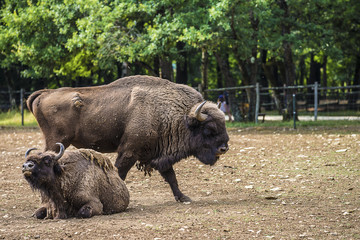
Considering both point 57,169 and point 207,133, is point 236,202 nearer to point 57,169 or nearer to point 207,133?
point 207,133

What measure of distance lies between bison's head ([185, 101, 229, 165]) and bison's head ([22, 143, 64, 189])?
2.47 m

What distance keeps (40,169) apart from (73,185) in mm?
526

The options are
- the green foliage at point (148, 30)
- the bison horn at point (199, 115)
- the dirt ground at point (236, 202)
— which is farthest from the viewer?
the green foliage at point (148, 30)

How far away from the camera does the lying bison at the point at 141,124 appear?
29.1 ft

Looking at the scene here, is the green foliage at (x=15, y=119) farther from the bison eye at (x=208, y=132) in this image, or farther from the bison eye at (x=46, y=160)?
the bison eye at (x=46, y=160)

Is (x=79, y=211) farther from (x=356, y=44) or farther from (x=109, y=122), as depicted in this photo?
(x=356, y=44)

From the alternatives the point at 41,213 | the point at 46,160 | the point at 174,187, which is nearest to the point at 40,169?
the point at 46,160

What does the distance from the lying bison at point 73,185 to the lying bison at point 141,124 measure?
994mm

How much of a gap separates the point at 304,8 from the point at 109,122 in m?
18.5

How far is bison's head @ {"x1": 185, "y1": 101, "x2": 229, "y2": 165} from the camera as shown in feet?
29.1

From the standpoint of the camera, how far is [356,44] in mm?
35438

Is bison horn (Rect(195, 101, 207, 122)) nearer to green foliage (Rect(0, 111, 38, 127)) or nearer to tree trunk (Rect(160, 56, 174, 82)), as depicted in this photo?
tree trunk (Rect(160, 56, 174, 82))

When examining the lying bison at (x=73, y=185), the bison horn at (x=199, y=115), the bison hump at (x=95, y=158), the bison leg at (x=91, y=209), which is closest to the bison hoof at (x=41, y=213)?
the lying bison at (x=73, y=185)

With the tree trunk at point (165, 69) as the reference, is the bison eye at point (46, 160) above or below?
below
